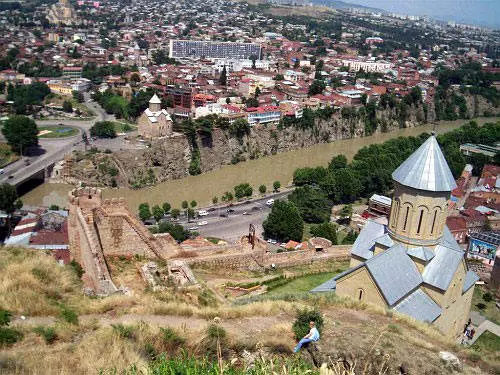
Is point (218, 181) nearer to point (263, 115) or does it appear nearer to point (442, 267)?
point (263, 115)

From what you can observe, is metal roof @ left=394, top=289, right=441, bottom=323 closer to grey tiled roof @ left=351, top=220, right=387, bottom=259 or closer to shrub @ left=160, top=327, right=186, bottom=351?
grey tiled roof @ left=351, top=220, right=387, bottom=259

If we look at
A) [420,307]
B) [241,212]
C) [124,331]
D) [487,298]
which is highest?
[124,331]

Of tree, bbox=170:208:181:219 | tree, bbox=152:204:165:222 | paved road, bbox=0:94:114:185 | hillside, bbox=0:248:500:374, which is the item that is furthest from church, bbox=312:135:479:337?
paved road, bbox=0:94:114:185

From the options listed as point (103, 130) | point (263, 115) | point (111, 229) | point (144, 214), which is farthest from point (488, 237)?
point (103, 130)

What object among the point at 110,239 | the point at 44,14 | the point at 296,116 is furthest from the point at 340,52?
the point at 110,239

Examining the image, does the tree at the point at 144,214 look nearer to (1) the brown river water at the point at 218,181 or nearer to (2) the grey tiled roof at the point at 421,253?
(1) the brown river water at the point at 218,181

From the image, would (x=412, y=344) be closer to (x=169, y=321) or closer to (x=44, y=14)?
(x=169, y=321)
